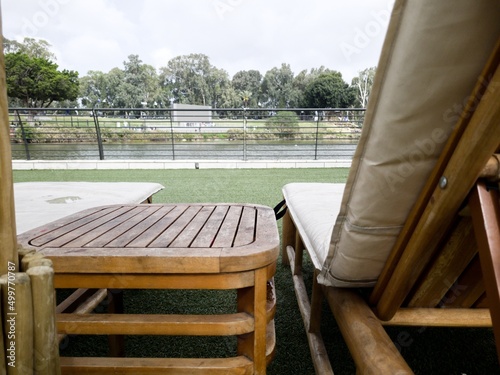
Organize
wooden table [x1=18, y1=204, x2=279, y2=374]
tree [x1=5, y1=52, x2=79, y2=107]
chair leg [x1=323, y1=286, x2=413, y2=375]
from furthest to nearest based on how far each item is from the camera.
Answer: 1. tree [x1=5, y1=52, x2=79, y2=107]
2. wooden table [x1=18, y1=204, x2=279, y2=374]
3. chair leg [x1=323, y1=286, x2=413, y2=375]

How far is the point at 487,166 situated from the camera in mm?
469

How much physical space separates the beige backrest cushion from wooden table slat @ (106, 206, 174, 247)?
0.62 meters

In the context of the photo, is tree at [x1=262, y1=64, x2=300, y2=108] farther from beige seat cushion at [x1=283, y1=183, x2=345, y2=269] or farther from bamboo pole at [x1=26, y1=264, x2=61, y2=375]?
bamboo pole at [x1=26, y1=264, x2=61, y2=375]

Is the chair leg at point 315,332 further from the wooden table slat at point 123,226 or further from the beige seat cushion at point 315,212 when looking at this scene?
the wooden table slat at point 123,226

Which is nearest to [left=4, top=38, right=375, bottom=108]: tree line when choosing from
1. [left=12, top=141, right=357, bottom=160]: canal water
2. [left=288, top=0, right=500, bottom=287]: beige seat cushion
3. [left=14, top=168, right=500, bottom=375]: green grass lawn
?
[left=12, top=141, right=357, bottom=160]: canal water

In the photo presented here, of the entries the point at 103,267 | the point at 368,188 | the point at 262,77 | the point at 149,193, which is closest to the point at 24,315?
the point at 103,267

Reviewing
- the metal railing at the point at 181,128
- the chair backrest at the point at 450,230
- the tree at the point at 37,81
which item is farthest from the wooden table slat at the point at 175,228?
the tree at the point at 37,81

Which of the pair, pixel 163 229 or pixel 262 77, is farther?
pixel 262 77

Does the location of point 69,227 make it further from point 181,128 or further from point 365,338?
point 181,128

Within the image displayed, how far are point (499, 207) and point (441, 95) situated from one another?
0.21m

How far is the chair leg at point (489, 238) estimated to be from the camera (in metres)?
0.45

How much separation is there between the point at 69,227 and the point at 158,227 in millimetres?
324

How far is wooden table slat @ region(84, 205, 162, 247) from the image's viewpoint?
881 mm

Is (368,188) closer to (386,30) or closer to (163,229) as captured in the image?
(386,30)
